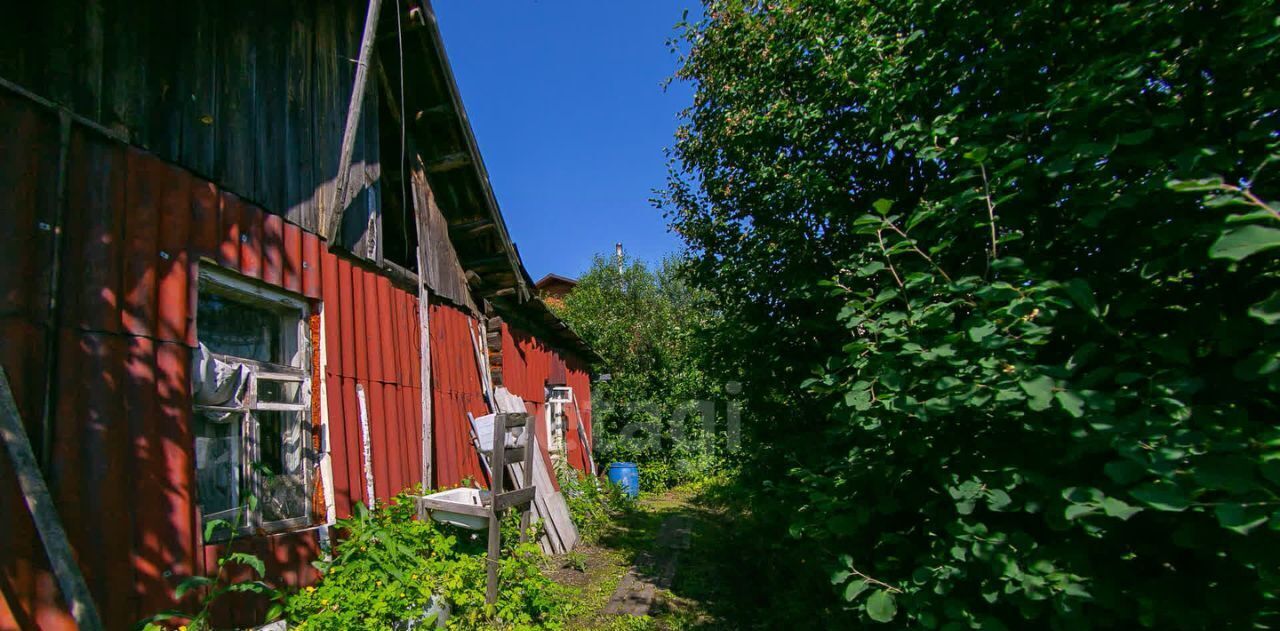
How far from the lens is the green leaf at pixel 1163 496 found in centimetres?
122

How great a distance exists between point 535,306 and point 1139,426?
7128mm

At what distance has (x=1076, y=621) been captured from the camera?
157cm

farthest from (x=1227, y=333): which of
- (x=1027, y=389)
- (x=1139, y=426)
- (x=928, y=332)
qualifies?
(x=928, y=332)

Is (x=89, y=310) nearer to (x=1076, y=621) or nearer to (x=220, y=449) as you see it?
(x=220, y=449)

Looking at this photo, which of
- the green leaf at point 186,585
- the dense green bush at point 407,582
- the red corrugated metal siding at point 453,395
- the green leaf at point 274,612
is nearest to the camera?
the green leaf at point 186,585

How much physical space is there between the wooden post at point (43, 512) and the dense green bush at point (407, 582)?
1.11 m

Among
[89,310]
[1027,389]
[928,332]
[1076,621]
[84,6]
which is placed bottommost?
[1076,621]

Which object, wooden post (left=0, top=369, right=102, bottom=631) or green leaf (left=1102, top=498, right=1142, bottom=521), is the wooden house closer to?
wooden post (left=0, top=369, right=102, bottom=631)

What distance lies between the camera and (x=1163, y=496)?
1.25 meters

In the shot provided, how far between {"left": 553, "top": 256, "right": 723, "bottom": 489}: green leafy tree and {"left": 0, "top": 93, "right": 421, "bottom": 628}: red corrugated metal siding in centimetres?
1056

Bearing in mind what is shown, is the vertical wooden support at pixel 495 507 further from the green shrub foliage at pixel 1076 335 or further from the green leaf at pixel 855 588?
the green leaf at pixel 855 588

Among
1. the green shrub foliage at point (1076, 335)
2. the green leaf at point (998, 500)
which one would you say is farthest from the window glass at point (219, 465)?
the green leaf at point (998, 500)

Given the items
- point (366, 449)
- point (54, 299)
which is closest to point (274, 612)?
point (366, 449)

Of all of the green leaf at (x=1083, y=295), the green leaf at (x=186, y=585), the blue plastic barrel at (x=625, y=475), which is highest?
the green leaf at (x=1083, y=295)
